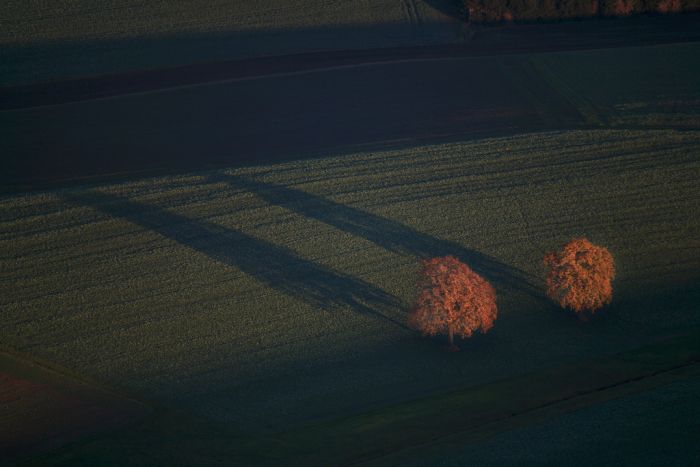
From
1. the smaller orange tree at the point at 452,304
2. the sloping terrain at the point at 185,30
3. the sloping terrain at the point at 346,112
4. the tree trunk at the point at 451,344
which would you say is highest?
the sloping terrain at the point at 185,30

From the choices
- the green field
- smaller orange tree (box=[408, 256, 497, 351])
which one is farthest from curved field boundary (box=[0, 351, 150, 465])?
smaller orange tree (box=[408, 256, 497, 351])

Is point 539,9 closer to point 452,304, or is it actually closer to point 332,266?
point 332,266

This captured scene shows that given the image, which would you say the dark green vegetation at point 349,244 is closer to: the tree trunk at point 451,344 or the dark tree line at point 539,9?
the tree trunk at point 451,344

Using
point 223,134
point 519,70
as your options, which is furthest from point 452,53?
point 223,134

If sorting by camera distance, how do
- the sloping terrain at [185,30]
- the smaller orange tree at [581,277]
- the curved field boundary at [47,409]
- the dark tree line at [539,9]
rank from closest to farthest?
1. the curved field boundary at [47,409]
2. the smaller orange tree at [581,277]
3. the sloping terrain at [185,30]
4. the dark tree line at [539,9]

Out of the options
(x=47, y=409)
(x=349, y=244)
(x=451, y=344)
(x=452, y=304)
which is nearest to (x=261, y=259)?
(x=349, y=244)

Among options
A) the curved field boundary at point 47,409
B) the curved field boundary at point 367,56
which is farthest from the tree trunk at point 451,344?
the curved field boundary at point 367,56
